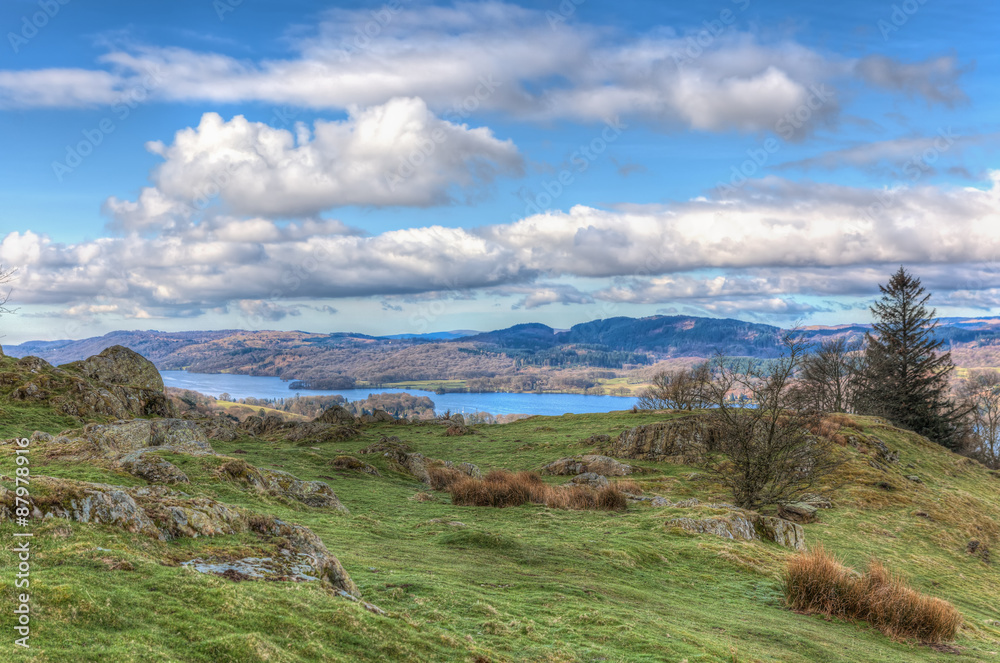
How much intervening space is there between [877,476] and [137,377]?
53042 millimetres

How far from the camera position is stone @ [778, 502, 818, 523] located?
27.2 meters

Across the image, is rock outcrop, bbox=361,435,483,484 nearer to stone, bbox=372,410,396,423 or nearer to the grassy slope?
the grassy slope

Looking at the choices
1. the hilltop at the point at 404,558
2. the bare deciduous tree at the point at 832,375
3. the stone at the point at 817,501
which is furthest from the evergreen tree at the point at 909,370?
the stone at the point at 817,501

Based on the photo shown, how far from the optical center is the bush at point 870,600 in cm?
1336

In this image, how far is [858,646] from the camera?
39.1 ft

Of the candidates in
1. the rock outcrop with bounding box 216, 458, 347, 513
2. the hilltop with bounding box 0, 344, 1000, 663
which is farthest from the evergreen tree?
the rock outcrop with bounding box 216, 458, 347, 513

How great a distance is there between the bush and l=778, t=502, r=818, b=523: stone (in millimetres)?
12926

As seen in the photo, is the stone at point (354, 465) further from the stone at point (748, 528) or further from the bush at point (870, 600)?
the bush at point (870, 600)

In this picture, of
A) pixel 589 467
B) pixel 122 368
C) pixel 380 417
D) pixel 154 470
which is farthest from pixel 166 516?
pixel 380 417

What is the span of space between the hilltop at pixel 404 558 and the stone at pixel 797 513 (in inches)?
29.4

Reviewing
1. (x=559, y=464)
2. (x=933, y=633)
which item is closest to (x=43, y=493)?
(x=933, y=633)

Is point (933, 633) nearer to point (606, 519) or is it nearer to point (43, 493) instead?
point (606, 519)

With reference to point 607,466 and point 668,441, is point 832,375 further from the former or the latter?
point 607,466

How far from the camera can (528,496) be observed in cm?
2489
